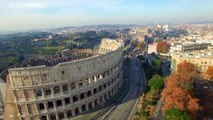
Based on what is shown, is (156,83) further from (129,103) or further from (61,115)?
(61,115)

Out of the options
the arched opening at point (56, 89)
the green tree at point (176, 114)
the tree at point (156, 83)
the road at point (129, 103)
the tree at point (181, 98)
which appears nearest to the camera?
the green tree at point (176, 114)

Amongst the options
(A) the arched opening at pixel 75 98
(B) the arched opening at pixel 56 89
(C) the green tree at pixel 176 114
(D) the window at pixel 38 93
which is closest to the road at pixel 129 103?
(A) the arched opening at pixel 75 98

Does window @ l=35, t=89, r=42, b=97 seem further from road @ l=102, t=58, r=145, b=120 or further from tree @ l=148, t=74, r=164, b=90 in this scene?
tree @ l=148, t=74, r=164, b=90

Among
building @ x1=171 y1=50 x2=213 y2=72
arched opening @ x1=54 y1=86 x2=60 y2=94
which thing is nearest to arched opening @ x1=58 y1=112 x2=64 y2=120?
arched opening @ x1=54 y1=86 x2=60 y2=94

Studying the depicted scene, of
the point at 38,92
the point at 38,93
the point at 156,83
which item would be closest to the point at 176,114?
the point at 156,83

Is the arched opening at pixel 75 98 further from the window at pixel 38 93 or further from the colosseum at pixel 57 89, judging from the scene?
the window at pixel 38 93

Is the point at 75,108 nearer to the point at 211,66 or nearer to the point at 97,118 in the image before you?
the point at 97,118

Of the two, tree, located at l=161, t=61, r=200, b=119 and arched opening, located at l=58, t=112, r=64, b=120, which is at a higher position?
tree, located at l=161, t=61, r=200, b=119

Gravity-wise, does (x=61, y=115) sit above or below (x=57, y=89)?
below
